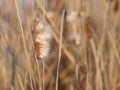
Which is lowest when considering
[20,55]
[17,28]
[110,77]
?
[110,77]

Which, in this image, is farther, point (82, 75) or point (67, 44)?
point (67, 44)

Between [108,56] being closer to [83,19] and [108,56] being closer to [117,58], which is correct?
[117,58]

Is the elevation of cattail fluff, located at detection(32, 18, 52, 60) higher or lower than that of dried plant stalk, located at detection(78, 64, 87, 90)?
higher

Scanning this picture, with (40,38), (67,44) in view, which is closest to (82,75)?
(40,38)

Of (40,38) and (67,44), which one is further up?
(40,38)

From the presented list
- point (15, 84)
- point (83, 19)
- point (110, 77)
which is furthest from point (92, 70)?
point (15, 84)

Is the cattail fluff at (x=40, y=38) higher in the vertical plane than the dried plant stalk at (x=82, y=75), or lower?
higher

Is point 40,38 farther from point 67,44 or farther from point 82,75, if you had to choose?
point 67,44

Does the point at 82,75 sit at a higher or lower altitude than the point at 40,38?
lower
